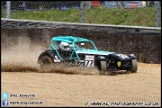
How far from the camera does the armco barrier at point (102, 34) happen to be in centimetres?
1166

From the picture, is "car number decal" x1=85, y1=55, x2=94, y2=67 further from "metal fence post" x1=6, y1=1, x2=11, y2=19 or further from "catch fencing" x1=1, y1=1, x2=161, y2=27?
"metal fence post" x1=6, y1=1, x2=11, y2=19

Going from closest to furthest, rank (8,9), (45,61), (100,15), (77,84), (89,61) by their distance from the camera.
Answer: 1. (77,84)
2. (89,61)
3. (45,61)
4. (8,9)
5. (100,15)

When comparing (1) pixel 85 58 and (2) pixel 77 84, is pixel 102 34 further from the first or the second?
(2) pixel 77 84

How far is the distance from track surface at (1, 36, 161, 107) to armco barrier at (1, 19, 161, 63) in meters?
0.53

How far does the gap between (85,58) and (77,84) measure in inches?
85.8

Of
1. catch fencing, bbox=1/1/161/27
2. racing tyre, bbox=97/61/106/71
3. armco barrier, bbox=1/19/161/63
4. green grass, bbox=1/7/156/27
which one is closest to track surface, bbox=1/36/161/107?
racing tyre, bbox=97/61/106/71

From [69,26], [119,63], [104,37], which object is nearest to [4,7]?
[69,26]

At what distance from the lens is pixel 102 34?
1211cm

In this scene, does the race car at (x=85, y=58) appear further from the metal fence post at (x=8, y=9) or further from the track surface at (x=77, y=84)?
the metal fence post at (x=8, y=9)

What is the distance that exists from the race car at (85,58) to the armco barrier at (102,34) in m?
A: 1.64

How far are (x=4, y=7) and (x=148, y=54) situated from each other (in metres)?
4.59

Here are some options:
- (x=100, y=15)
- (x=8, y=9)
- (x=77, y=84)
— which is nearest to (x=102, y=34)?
(x=100, y=15)

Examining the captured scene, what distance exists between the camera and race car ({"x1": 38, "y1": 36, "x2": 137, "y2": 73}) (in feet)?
31.8

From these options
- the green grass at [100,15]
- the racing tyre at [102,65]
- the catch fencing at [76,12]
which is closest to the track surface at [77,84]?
the racing tyre at [102,65]
